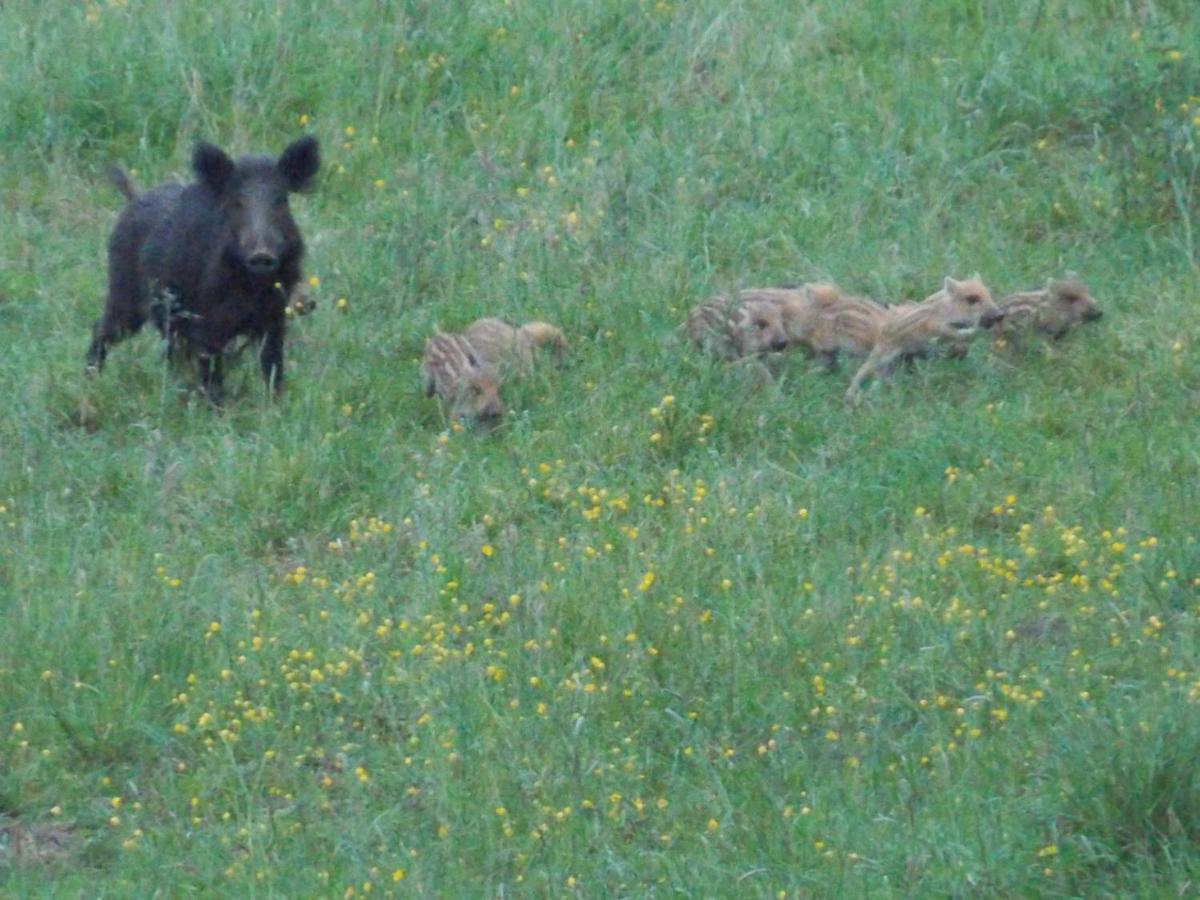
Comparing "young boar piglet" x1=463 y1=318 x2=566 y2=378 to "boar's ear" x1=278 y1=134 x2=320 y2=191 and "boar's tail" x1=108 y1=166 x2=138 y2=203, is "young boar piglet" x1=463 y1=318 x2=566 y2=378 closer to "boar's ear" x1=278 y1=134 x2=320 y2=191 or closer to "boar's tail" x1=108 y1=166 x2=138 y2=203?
"boar's ear" x1=278 y1=134 x2=320 y2=191

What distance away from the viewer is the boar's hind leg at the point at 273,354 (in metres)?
10.2

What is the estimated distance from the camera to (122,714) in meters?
7.36

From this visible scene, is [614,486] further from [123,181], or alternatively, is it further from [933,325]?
[123,181]

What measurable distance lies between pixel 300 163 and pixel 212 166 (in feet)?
1.45

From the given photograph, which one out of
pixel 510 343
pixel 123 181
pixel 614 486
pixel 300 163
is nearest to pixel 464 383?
pixel 510 343

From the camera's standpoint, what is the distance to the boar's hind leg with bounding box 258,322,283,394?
10.2m

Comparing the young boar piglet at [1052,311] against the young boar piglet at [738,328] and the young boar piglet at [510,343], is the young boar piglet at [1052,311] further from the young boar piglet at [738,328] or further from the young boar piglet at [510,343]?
the young boar piglet at [510,343]

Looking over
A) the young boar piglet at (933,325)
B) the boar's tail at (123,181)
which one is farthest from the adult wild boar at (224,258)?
the young boar piglet at (933,325)

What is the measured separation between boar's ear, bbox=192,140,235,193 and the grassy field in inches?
35.5

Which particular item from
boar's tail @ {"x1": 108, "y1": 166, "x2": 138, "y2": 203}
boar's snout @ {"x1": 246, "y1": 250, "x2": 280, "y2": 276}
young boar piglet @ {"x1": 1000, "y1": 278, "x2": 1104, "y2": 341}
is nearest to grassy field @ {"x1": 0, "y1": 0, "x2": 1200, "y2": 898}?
young boar piglet @ {"x1": 1000, "y1": 278, "x2": 1104, "y2": 341}

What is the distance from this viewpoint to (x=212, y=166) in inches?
406

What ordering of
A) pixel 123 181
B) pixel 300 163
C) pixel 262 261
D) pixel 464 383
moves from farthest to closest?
1. pixel 123 181
2. pixel 300 163
3. pixel 262 261
4. pixel 464 383

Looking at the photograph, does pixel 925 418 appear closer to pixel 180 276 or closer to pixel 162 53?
pixel 180 276

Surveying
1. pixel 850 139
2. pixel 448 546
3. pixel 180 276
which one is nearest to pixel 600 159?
pixel 850 139
